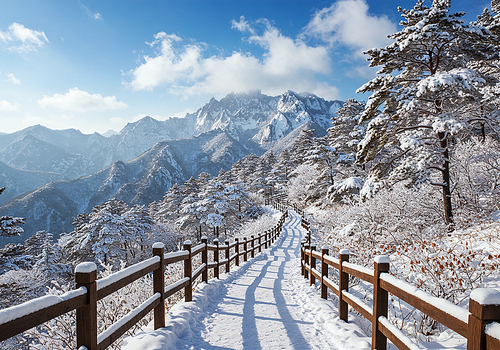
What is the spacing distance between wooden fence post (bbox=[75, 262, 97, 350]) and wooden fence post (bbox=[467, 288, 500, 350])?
2942 millimetres

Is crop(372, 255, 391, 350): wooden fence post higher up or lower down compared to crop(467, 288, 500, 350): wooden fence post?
lower down

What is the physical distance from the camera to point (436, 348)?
329 cm

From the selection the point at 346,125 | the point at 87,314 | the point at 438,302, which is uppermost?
the point at 346,125

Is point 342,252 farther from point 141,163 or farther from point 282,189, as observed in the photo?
point 141,163

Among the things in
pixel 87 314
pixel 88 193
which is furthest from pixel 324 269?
pixel 88 193

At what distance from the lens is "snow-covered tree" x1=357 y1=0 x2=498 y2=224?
7.73 metres

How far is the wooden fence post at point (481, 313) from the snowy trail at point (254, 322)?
2.40 meters

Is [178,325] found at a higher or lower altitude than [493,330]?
lower

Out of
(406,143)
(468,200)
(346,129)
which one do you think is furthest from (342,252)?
(346,129)

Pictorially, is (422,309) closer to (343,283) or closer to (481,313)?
(481,313)

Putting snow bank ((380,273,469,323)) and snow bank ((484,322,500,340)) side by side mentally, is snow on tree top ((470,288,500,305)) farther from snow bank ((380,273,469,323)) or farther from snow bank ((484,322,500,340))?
snow bank ((380,273,469,323))

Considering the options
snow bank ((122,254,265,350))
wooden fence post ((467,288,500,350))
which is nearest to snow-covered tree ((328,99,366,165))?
snow bank ((122,254,265,350))

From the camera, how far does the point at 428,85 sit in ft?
24.2

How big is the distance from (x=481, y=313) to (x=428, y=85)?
778 cm
